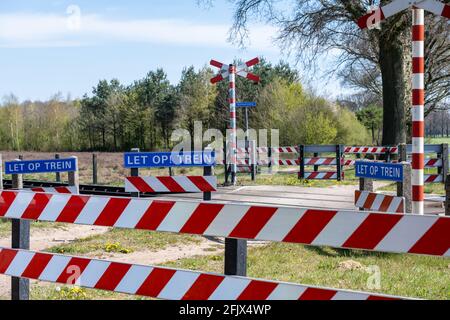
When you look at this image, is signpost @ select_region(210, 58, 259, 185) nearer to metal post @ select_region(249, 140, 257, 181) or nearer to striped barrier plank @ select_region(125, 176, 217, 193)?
metal post @ select_region(249, 140, 257, 181)

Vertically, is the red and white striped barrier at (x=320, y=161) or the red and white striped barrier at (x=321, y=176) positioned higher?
the red and white striped barrier at (x=320, y=161)

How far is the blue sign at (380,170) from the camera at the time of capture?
710cm

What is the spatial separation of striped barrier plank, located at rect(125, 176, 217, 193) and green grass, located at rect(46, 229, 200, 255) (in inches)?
31.6

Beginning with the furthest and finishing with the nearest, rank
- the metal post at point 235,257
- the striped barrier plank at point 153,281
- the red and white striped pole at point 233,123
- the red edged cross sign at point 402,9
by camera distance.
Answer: the red and white striped pole at point 233,123 < the red edged cross sign at point 402,9 < the metal post at point 235,257 < the striped barrier plank at point 153,281

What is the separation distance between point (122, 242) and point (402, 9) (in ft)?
17.7

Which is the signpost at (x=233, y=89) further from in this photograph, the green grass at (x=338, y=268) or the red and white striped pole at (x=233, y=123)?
the green grass at (x=338, y=268)

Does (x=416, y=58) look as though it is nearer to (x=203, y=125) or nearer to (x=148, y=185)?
(x=148, y=185)

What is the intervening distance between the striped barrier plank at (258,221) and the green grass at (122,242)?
3915 mm

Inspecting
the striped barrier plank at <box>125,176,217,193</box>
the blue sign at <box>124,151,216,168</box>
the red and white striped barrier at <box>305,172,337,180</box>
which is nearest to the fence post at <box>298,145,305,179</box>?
the red and white striped barrier at <box>305,172,337,180</box>

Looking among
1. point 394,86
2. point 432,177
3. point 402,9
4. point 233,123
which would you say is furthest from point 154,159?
point 394,86

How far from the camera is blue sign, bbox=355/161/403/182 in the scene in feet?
23.3

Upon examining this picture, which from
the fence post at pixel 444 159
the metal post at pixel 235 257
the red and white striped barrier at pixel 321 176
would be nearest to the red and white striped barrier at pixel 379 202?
the metal post at pixel 235 257

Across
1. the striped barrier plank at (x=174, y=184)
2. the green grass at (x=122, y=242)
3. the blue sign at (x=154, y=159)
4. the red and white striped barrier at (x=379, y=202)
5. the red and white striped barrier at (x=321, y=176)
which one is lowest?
the green grass at (x=122, y=242)
